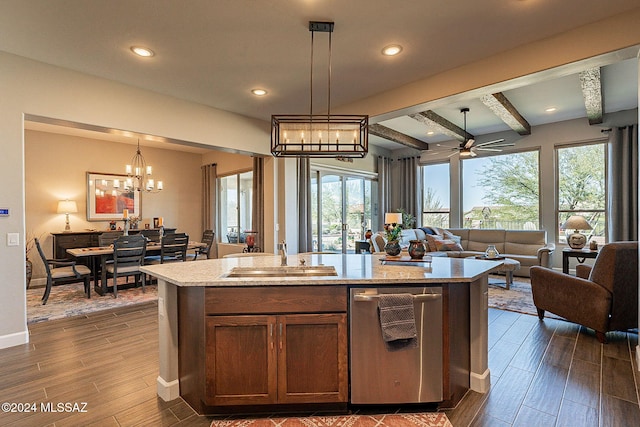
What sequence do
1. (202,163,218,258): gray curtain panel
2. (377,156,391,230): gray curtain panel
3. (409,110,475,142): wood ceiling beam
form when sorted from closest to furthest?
(409,110,475,142): wood ceiling beam
(202,163,218,258): gray curtain panel
(377,156,391,230): gray curtain panel

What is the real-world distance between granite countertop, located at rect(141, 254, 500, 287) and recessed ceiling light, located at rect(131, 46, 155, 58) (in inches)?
82.1

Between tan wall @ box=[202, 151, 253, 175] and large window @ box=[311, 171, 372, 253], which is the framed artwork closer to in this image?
tan wall @ box=[202, 151, 253, 175]

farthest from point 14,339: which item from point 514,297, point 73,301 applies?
point 514,297

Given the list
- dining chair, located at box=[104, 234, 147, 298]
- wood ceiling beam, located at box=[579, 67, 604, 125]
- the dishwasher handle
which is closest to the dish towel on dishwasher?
the dishwasher handle

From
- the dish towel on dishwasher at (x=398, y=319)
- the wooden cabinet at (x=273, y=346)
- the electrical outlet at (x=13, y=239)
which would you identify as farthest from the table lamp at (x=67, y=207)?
the dish towel on dishwasher at (x=398, y=319)

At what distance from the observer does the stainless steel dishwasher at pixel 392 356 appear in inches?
81.3

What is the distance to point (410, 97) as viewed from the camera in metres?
3.88

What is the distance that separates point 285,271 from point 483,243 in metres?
6.15

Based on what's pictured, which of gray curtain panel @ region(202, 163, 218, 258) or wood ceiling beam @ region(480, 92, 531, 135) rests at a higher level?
wood ceiling beam @ region(480, 92, 531, 135)

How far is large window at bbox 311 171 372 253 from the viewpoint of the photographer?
735 cm

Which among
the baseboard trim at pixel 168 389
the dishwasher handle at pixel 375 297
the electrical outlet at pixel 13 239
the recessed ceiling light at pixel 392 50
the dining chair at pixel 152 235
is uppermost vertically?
the recessed ceiling light at pixel 392 50

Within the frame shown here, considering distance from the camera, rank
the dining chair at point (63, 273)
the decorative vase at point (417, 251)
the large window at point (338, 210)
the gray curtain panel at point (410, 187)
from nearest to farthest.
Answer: the decorative vase at point (417, 251) < the dining chair at point (63, 273) < the large window at point (338, 210) < the gray curtain panel at point (410, 187)

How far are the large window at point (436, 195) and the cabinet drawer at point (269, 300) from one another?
7.03 metres

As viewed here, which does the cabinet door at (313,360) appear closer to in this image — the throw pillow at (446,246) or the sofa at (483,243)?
the sofa at (483,243)
